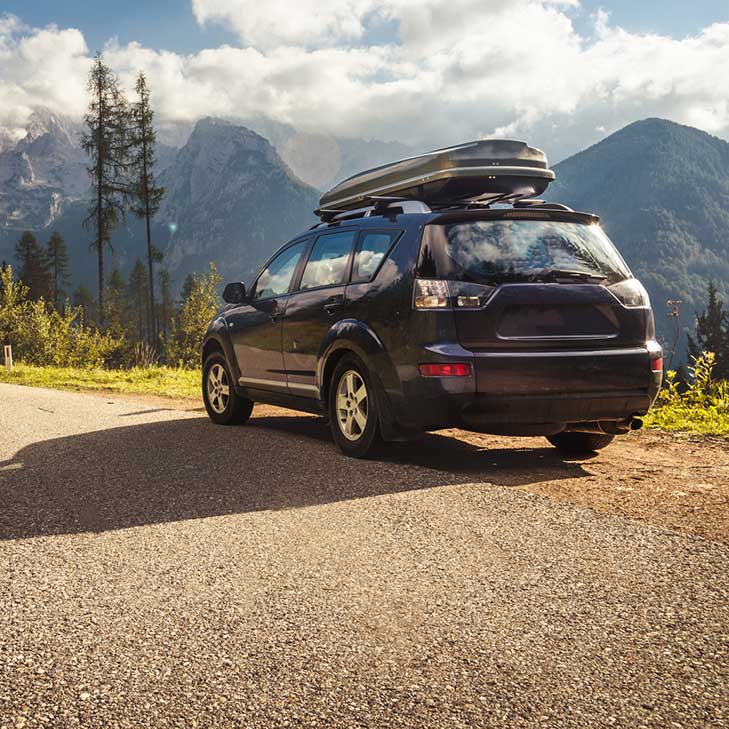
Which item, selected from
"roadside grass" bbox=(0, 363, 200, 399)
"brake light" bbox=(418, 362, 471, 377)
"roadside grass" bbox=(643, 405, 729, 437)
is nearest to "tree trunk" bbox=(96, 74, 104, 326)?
"roadside grass" bbox=(0, 363, 200, 399)

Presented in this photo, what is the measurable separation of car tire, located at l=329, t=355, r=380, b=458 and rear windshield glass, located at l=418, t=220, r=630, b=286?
3.46 ft

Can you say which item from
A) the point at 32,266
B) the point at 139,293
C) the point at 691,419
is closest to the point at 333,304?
the point at 691,419

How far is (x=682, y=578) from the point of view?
3.63 metres

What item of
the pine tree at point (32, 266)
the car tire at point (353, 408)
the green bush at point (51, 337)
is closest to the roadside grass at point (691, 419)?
the car tire at point (353, 408)

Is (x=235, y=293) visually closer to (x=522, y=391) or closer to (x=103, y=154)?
(x=522, y=391)

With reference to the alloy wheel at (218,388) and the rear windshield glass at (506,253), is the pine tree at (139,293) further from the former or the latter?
the rear windshield glass at (506,253)

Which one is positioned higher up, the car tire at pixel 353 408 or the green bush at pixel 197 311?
the green bush at pixel 197 311

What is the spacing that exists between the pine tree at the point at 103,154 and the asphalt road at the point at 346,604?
1456 inches

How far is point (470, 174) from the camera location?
6352 millimetres

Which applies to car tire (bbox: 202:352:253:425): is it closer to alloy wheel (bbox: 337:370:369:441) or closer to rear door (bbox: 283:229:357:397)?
rear door (bbox: 283:229:357:397)

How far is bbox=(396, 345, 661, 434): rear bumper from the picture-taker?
217 inches

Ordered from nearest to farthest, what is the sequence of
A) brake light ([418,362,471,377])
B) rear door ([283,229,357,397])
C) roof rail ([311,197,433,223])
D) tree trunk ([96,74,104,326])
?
1. brake light ([418,362,471,377])
2. roof rail ([311,197,433,223])
3. rear door ([283,229,357,397])
4. tree trunk ([96,74,104,326])

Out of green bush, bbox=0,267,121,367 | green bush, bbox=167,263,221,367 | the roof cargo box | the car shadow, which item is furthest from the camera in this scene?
green bush, bbox=167,263,221,367

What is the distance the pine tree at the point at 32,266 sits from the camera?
80250 mm
